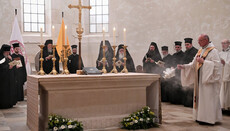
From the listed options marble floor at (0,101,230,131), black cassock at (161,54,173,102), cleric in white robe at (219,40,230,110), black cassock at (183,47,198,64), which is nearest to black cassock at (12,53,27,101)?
marble floor at (0,101,230,131)

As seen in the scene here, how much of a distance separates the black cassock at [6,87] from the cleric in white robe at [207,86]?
18.5 feet

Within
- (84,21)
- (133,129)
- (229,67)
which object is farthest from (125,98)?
(84,21)

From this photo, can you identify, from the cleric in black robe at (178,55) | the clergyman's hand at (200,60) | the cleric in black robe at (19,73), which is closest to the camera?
the clergyman's hand at (200,60)

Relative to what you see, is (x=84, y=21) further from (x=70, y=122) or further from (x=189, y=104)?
(x=70, y=122)

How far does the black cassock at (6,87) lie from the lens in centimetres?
888

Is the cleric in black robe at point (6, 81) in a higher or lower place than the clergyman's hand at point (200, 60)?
lower

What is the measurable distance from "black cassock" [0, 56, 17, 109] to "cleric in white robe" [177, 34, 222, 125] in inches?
222

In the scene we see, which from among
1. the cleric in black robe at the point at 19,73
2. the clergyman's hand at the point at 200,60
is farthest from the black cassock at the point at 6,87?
the clergyman's hand at the point at 200,60

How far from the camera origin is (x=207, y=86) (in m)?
6.27

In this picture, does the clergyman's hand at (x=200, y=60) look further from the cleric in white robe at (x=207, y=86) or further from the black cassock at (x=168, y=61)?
the black cassock at (x=168, y=61)

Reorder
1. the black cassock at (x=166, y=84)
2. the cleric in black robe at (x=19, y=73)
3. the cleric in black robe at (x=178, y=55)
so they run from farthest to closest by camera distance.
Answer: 1. the black cassock at (x=166, y=84)
2. the cleric in black robe at (x=19, y=73)
3. the cleric in black robe at (x=178, y=55)

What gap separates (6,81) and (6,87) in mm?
187

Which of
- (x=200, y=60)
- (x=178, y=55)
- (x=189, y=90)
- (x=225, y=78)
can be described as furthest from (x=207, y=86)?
(x=178, y=55)

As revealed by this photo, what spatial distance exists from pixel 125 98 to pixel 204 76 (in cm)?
177
